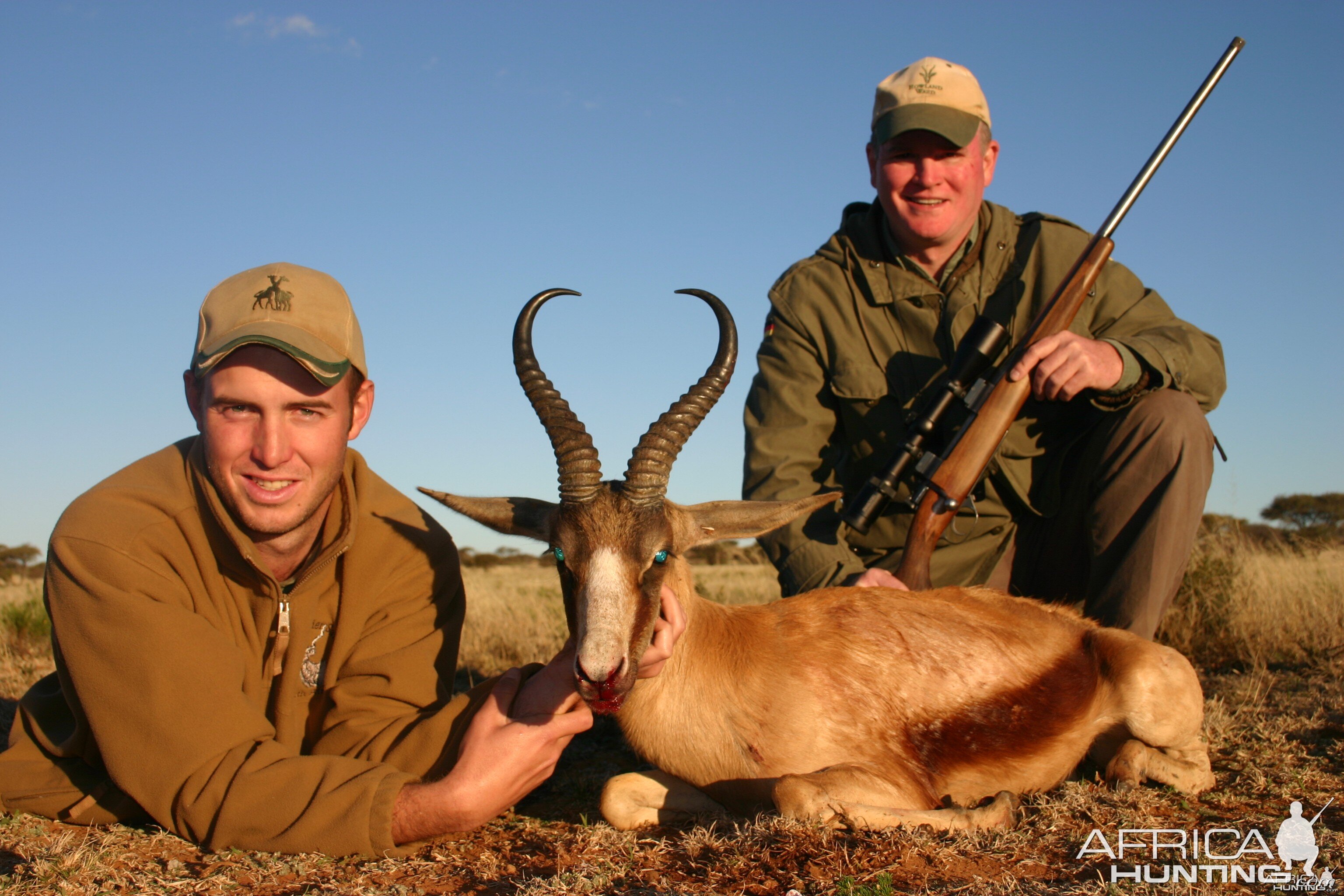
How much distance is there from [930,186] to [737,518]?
11.2 ft

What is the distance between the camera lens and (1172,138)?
25.3ft

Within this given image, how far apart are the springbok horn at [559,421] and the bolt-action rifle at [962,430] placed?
2.44 metres

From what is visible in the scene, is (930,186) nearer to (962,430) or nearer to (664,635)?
(962,430)

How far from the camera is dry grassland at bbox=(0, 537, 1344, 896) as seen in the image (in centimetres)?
385

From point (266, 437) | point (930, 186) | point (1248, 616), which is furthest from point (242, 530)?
point (1248, 616)

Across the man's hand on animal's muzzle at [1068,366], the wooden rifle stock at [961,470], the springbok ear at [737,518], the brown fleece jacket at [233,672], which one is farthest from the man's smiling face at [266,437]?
the man's hand on animal's muzzle at [1068,366]

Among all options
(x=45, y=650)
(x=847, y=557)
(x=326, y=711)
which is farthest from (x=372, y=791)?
(x=45, y=650)

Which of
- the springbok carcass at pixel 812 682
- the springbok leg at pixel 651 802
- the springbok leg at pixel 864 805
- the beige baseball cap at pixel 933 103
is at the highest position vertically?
the beige baseball cap at pixel 933 103

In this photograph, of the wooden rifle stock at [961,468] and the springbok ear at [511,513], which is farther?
the wooden rifle stock at [961,468]

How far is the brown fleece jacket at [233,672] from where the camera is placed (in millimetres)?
4305

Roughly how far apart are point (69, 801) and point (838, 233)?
652cm

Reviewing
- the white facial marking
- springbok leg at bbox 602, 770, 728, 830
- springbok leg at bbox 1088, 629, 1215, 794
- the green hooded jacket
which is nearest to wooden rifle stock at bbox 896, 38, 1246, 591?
the green hooded jacket

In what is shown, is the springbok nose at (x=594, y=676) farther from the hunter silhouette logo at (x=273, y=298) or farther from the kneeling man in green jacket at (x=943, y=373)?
the kneeling man in green jacket at (x=943, y=373)

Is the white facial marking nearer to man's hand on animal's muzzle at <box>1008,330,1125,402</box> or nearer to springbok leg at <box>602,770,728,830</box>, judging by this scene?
springbok leg at <box>602,770,728,830</box>
